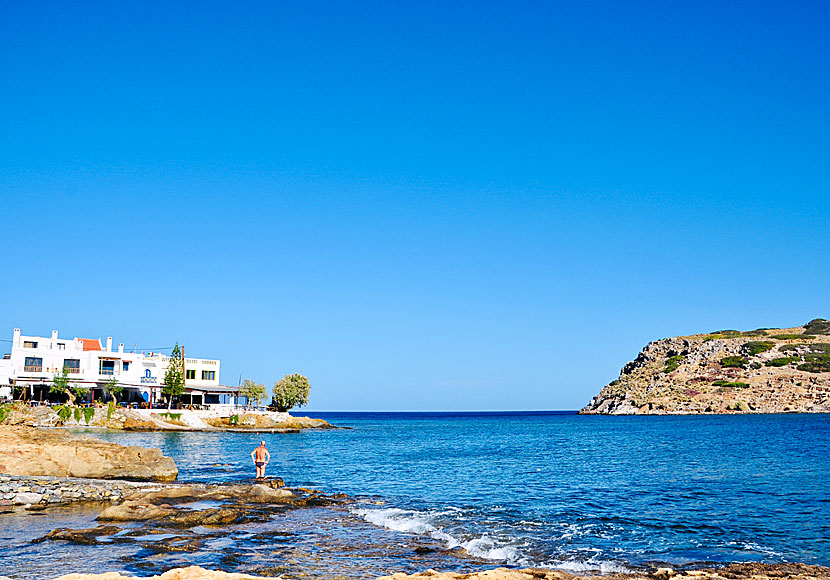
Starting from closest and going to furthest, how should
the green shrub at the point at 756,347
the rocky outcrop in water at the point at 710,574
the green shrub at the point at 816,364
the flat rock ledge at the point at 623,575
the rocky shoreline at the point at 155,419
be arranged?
the flat rock ledge at the point at 623,575, the rocky outcrop in water at the point at 710,574, the rocky shoreline at the point at 155,419, the green shrub at the point at 816,364, the green shrub at the point at 756,347

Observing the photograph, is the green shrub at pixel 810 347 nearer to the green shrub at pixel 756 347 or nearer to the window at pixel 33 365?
the green shrub at pixel 756 347

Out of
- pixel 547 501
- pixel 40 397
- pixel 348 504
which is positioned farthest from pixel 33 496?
pixel 40 397

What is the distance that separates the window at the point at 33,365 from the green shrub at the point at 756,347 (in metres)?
170

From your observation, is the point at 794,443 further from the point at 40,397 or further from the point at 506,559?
the point at 40,397

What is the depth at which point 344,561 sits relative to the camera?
1902 cm

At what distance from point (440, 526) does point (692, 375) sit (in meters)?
177

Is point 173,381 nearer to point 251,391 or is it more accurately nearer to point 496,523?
point 251,391

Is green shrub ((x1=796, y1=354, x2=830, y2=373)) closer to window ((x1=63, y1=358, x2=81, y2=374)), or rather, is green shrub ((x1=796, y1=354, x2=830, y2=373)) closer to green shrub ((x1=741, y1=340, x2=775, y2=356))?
green shrub ((x1=741, y1=340, x2=775, y2=356))

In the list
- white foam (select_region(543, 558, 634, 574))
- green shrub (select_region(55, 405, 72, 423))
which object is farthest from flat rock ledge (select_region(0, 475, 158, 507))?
green shrub (select_region(55, 405, 72, 423))

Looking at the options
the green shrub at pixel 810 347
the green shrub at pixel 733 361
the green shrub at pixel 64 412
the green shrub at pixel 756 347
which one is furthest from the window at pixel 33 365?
the green shrub at pixel 810 347

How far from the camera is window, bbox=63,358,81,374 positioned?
320 feet

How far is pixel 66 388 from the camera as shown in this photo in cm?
8969

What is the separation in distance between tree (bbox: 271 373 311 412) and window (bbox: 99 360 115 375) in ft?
96.2

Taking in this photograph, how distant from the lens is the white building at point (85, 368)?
3634 inches
